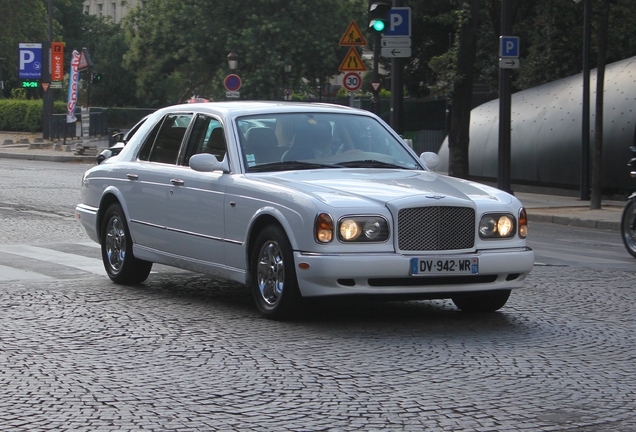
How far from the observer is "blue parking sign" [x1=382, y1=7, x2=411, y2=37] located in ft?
71.8

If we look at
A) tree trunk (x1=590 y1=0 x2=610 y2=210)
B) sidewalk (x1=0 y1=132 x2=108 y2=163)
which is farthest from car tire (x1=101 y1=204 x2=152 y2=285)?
sidewalk (x1=0 y1=132 x2=108 y2=163)

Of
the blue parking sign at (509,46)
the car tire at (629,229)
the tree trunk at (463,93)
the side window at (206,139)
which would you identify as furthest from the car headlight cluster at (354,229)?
the tree trunk at (463,93)

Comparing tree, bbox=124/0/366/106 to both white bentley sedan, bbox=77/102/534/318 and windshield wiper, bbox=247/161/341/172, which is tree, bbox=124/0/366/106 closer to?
white bentley sedan, bbox=77/102/534/318

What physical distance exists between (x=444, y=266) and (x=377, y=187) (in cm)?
77

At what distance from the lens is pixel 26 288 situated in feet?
33.2

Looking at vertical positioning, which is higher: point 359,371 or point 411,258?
point 411,258

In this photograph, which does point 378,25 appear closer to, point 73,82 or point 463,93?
point 463,93

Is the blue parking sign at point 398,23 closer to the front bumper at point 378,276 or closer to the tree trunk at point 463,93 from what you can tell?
the tree trunk at point 463,93

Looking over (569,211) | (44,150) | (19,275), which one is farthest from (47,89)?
(19,275)

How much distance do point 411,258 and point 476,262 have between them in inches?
19.7

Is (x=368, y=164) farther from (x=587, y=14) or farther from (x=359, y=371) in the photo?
(x=587, y=14)

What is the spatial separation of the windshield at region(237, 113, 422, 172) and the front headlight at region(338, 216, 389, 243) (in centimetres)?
119

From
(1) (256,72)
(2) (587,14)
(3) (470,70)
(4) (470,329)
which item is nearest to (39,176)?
(3) (470,70)

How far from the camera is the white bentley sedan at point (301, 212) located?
8.07 meters
